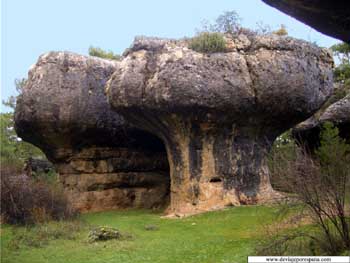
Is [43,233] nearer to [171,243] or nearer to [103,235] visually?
[103,235]

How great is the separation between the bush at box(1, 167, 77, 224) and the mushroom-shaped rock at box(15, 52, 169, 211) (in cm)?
221

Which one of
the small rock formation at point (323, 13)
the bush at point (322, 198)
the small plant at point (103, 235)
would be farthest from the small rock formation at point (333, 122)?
the small rock formation at point (323, 13)

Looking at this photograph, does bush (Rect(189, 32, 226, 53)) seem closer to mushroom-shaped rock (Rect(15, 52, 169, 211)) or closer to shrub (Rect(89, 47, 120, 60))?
mushroom-shaped rock (Rect(15, 52, 169, 211))

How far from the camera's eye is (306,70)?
12.9m

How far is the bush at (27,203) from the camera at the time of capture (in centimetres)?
1245

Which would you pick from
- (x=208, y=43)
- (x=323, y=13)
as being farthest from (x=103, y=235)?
(x=323, y=13)

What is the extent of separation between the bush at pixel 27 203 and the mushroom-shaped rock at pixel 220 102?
106 inches

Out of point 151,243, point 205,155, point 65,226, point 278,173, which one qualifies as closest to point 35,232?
point 65,226

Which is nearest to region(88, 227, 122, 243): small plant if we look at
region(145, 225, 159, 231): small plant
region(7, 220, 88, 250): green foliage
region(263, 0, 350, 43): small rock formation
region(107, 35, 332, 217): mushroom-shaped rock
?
region(7, 220, 88, 250): green foliage

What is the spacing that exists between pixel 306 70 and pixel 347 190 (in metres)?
6.35

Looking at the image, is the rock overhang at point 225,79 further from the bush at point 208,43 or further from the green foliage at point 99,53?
the green foliage at point 99,53

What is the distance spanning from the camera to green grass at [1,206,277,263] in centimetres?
809

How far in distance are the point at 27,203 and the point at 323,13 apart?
922 cm

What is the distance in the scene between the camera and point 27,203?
12609 mm
